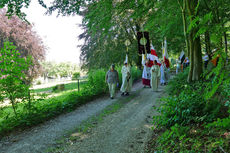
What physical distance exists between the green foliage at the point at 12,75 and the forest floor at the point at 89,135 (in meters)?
1.23

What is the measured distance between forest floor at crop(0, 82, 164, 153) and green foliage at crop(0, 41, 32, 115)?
1233 mm

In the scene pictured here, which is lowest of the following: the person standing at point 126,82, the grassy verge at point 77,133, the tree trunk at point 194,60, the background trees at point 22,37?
the grassy verge at point 77,133

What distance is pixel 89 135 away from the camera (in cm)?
527

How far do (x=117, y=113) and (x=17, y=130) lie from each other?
141 inches

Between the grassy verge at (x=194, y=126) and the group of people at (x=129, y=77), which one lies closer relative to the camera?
the grassy verge at (x=194, y=126)

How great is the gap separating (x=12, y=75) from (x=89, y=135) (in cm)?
325

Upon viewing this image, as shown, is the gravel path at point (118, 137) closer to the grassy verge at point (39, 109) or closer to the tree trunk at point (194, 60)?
the grassy verge at point (39, 109)

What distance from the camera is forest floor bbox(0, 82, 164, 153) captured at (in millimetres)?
4426

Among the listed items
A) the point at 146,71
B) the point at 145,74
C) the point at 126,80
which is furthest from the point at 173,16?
the point at 126,80

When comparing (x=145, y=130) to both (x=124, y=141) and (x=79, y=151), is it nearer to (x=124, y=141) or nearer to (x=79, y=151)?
(x=124, y=141)

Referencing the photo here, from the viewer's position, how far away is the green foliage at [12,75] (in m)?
5.89

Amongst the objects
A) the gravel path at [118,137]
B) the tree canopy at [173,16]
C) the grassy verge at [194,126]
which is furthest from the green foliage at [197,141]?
the tree canopy at [173,16]

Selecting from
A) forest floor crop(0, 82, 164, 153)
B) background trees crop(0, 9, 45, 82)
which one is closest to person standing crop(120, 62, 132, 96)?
forest floor crop(0, 82, 164, 153)

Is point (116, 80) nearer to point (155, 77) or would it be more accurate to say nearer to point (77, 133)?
point (155, 77)
